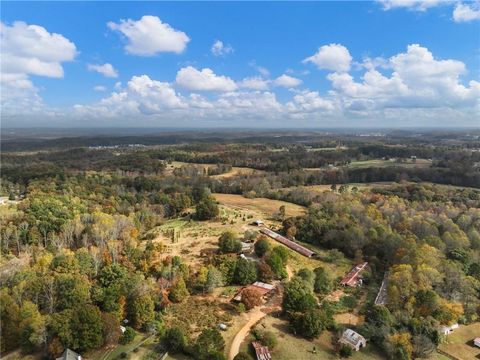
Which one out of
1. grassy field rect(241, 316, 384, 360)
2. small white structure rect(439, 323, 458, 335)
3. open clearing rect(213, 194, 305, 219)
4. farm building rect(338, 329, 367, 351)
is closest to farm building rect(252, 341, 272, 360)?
grassy field rect(241, 316, 384, 360)

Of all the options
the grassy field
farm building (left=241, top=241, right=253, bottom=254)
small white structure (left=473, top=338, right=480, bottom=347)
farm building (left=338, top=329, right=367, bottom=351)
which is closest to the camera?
the grassy field

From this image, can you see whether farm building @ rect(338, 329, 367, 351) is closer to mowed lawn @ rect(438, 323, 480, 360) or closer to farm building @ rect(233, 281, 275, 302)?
mowed lawn @ rect(438, 323, 480, 360)

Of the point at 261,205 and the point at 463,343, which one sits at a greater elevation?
the point at 261,205

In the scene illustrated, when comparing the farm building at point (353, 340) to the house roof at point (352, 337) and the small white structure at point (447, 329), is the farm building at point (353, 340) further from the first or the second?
the small white structure at point (447, 329)

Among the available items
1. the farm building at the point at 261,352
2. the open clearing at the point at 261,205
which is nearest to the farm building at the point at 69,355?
the farm building at the point at 261,352

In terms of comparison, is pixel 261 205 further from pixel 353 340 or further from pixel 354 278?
pixel 353 340

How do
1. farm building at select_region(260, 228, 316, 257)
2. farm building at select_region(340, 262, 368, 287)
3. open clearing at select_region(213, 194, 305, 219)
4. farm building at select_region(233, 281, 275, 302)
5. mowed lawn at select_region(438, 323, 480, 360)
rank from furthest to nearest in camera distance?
open clearing at select_region(213, 194, 305, 219)
farm building at select_region(260, 228, 316, 257)
farm building at select_region(340, 262, 368, 287)
farm building at select_region(233, 281, 275, 302)
mowed lawn at select_region(438, 323, 480, 360)

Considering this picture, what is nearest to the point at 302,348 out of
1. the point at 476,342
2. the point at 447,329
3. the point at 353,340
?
the point at 353,340
